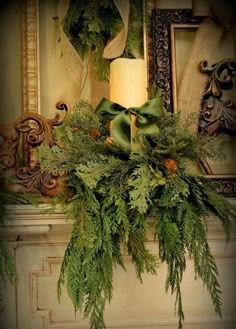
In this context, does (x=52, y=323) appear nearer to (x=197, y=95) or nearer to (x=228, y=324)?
(x=228, y=324)

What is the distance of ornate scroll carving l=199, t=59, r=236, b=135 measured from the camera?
2.75ft

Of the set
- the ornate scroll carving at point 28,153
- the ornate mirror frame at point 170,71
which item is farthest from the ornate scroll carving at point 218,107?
the ornate scroll carving at point 28,153

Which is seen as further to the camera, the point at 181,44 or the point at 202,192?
the point at 181,44

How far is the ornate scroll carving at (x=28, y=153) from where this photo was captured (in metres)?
0.81

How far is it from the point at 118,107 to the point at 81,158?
0.29 ft

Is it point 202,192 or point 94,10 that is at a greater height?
point 94,10

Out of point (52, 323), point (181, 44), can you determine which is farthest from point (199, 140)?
point (52, 323)

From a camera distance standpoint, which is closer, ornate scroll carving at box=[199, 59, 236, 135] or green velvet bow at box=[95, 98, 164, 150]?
green velvet bow at box=[95, 98, 164, 150]

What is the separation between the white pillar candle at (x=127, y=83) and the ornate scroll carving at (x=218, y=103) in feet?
0.53

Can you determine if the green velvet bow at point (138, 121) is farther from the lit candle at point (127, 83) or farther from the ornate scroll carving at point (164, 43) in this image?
the ornate scroll carving at point (164, 43)

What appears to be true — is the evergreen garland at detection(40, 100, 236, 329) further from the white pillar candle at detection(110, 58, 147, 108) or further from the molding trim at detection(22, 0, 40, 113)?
the molding trim at detection(22, 0, 40, 113)

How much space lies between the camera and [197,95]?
0.84 m

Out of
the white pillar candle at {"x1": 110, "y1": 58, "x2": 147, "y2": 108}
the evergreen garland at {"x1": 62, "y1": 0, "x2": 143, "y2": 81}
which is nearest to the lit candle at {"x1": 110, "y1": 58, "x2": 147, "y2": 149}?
the white pillar candle at {"x1": 110, "y1": 58, "x2": 147, "y2": 108}

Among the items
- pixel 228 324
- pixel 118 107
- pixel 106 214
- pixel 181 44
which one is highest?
pixel 181 44
